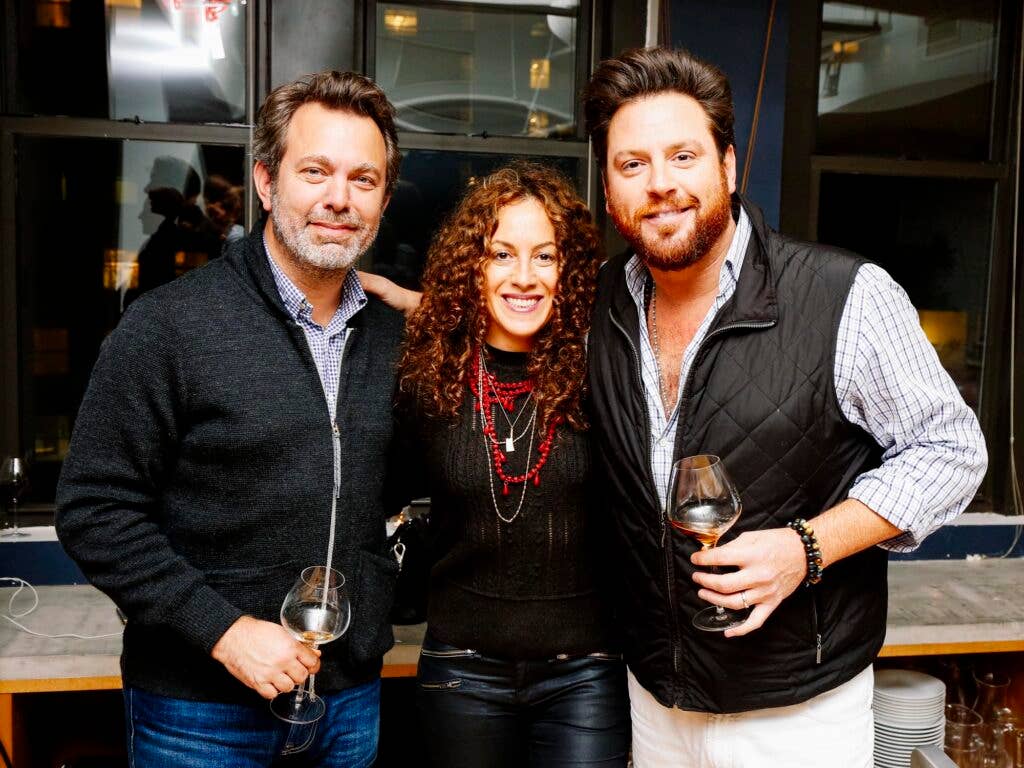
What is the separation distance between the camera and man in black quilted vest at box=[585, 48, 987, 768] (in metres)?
1.57

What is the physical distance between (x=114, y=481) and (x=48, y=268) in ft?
5.39

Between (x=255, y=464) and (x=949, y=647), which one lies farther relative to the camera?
(x=949, y=647)

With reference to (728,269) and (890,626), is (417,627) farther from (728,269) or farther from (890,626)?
(728,269)

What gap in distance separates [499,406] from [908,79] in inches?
92.4

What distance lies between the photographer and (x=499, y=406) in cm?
191

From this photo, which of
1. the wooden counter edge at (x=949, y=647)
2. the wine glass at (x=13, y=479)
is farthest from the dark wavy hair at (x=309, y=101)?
the wooden counter edge at (x=949, y=647)

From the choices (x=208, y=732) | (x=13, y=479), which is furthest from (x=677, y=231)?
(x=13, y=479)

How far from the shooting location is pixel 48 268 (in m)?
2.94

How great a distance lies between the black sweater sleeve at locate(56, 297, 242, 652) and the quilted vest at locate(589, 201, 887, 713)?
0.73 meters

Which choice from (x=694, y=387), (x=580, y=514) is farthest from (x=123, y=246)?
(x=694, y=387)

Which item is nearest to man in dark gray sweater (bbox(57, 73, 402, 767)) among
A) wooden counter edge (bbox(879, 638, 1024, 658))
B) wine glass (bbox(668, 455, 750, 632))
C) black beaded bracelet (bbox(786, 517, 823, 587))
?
wine glass (bbox(668, 455, 750, 632))

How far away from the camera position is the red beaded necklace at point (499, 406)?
1840 mm

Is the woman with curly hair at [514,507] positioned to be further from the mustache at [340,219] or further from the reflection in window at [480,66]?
the reflection in window at [480,66]

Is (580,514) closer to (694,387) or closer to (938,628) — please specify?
(694,387)
